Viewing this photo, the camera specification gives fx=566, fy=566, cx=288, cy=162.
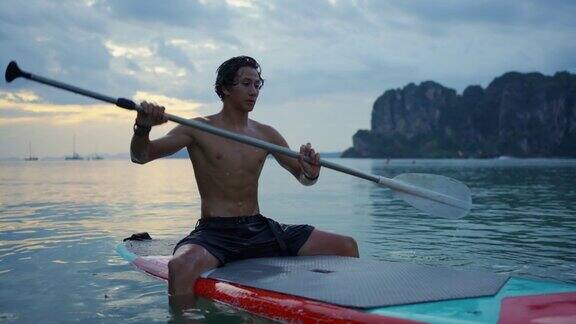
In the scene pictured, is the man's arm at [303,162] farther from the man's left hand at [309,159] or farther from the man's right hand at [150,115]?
the man's right hand at [150,115]

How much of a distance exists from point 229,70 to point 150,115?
3.26 feet

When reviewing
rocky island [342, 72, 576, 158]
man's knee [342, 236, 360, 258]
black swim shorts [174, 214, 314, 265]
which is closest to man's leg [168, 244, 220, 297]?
black swim shorts [174, 214, 314, 265]

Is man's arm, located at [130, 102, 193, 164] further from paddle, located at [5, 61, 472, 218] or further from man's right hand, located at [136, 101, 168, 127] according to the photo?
paddle, located at [5, 61, 472, 218]

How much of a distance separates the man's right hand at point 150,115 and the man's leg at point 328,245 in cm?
184

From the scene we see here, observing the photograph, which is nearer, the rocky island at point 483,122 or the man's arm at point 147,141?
the man's arm at point 147,141

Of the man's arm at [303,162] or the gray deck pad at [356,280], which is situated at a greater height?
the man's arm at [303,162]

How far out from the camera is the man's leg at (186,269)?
4.56m

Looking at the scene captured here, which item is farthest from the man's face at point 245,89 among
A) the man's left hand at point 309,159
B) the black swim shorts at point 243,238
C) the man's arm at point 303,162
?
the black swim shorts at point 243,238

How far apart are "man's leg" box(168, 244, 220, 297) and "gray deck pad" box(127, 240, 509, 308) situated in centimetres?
13

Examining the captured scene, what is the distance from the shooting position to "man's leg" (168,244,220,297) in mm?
4559

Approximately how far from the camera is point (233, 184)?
16.8 feet

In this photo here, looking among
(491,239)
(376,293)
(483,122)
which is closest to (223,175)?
(376,293)

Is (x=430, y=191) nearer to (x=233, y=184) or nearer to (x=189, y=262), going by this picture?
(x=233, y=184)

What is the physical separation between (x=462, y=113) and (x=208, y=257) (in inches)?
7096
